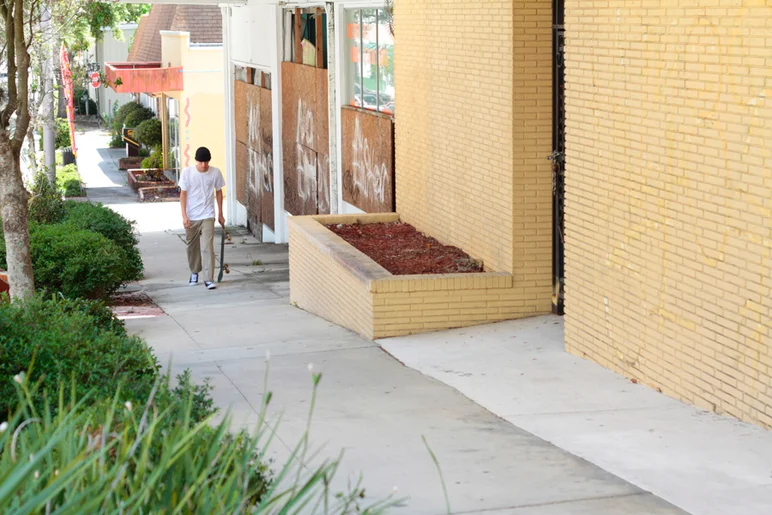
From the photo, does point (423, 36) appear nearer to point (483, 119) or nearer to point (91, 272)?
point (483, 119)

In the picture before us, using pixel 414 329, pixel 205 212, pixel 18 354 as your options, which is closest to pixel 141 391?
pixel 18 354

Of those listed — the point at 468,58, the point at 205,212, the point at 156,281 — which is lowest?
the point at 156,281

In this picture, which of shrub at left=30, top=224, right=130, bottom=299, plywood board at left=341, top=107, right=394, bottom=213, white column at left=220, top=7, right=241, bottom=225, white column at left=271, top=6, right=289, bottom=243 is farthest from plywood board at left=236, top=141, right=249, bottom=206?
shrub at left=30, top=224, right=130, bottom=299

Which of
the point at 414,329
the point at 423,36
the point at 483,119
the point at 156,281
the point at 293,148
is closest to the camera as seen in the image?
the point at 414,329

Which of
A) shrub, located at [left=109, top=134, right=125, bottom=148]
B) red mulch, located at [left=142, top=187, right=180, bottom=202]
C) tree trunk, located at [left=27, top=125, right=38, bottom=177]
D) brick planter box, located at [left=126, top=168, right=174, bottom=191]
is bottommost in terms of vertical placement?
red mulch, located at [left=142, top=187, right=180, bottom=202]

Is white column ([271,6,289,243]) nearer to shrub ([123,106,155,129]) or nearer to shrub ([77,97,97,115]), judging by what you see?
shrub ([123,106,155,129])

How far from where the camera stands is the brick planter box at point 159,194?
32.5 metres

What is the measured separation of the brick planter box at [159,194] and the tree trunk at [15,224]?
882 inches

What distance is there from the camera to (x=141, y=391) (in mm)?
5598

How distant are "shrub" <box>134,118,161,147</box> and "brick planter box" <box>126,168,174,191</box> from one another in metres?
2.66

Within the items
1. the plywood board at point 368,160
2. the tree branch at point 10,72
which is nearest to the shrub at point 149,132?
the plywood board at point 368,160

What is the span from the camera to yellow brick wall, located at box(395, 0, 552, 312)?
973 cm

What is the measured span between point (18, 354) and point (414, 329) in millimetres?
4237

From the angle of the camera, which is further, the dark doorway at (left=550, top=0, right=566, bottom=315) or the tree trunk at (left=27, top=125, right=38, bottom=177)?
the tree trunk at (left=27, top=125, right=38, bottom=177)
